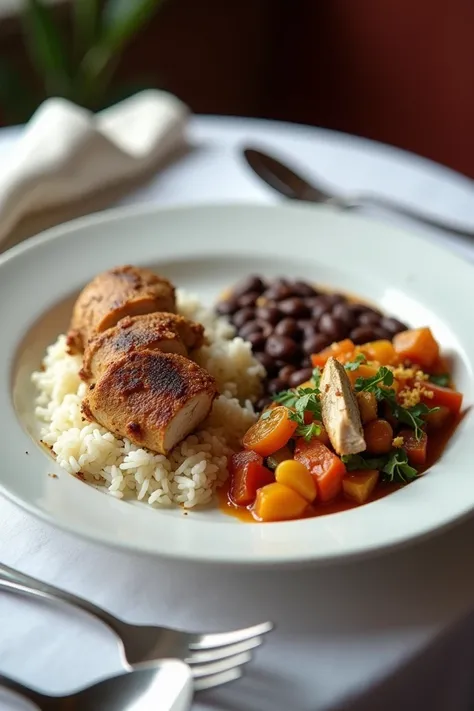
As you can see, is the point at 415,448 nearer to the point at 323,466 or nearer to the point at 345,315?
the point at 323,466

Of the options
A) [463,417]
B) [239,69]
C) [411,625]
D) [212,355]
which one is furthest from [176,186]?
[239,69]

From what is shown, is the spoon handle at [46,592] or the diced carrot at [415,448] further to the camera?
the diced carrot at [415,448]

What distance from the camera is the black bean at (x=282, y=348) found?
2961 mm

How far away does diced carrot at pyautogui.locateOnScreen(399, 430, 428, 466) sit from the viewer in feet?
7.92

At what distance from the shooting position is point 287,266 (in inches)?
134

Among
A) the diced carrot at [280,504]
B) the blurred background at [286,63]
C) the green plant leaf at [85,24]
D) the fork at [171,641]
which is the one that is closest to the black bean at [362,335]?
the diced carrot at [280,504]

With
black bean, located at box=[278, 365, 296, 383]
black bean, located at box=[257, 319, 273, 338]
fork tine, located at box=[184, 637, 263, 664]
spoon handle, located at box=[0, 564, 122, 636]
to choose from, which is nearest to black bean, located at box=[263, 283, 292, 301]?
black bean, located at box=[257, 319, 273, 338]

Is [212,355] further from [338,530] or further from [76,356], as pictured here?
[338,530]

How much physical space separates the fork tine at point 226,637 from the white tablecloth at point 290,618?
0.35 feet

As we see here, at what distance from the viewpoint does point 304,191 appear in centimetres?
369

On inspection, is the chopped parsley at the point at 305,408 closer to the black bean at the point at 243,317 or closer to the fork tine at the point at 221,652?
the black bean at the point at 243,317

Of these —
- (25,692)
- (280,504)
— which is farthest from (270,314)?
(25,692)

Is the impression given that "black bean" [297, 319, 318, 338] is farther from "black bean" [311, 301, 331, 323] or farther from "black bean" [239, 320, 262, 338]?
"black bean" [239, 320, 262, 338]

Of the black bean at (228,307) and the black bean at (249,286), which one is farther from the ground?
the black bean at (249,286)
